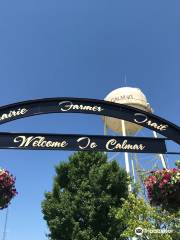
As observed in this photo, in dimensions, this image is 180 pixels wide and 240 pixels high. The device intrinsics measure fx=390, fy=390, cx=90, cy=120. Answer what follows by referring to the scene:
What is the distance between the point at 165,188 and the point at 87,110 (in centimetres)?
270

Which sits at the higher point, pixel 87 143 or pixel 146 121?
pixel 146 121

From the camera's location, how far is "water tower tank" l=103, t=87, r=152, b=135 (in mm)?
42125

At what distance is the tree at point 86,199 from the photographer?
26.1 metres

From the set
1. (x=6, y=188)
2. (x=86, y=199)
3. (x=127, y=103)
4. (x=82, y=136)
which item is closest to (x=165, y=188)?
(x=82, y=136)

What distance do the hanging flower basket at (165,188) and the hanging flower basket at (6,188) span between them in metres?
3.30

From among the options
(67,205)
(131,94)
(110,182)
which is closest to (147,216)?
(110,182)

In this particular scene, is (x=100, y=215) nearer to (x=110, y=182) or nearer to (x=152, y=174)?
(x=110, y=182)

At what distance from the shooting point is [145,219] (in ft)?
92.1

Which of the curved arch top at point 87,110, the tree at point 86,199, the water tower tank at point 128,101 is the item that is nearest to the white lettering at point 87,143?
the curved arch top at point 87,110

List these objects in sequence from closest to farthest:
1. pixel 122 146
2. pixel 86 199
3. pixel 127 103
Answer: pixel 122 146
pixel 86 199
pixel 127 103

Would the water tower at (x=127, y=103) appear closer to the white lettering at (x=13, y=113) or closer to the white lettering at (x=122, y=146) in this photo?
the white lettering at (x=122, y=146)

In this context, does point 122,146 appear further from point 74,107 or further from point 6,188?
point 6,188

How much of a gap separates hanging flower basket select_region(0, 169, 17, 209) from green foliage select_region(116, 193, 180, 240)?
17.4 m

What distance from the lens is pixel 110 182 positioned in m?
27.8
